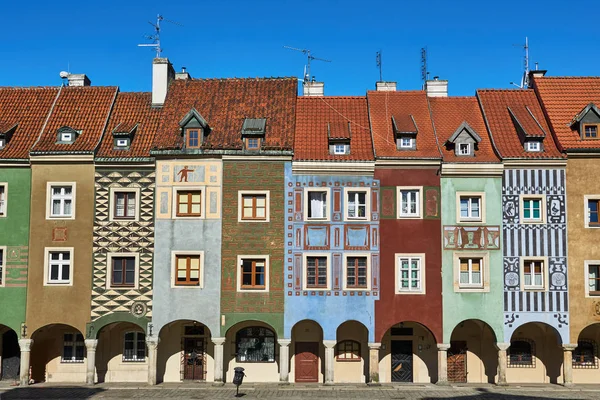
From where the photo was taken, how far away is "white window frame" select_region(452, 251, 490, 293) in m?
34.0

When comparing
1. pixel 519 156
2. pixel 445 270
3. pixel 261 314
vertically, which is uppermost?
pixel 519 156

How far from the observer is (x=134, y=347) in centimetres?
3641

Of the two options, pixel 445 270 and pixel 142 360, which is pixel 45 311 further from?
pixel 445 270

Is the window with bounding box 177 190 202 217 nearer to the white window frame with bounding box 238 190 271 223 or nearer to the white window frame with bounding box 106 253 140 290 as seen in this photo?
the white window frame with bounding box 238 190 271 223

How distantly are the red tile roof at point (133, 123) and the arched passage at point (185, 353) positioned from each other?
340 inches

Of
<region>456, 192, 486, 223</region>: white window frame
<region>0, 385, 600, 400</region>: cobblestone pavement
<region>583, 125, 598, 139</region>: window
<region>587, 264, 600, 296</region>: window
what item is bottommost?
<region>0, 385, 600, 400</region>: cobblestone pavement

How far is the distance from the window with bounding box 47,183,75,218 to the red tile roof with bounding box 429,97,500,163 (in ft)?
58.8

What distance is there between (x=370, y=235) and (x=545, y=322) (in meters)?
8.96

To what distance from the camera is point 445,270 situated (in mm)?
34250

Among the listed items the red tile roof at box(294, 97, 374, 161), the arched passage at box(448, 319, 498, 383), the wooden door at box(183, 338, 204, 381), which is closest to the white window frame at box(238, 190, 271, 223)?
the red tile roof at box(294, 97, 374, 161)

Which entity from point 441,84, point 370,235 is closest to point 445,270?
point 370,235

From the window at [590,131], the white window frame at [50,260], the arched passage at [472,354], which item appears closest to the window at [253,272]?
the white window frame at [50,260]

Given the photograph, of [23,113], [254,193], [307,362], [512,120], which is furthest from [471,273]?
[23,113]

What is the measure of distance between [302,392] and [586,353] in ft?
47.2
